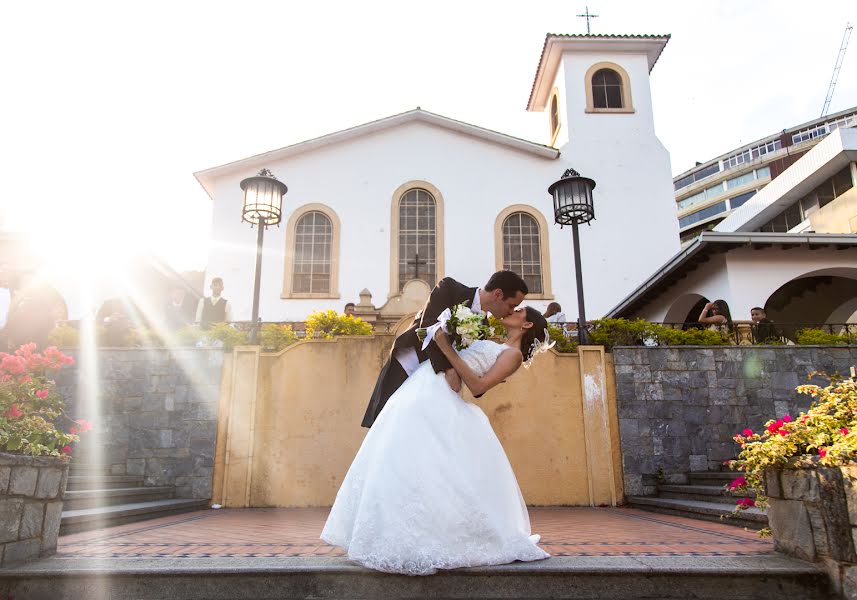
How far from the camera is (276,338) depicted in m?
8.45

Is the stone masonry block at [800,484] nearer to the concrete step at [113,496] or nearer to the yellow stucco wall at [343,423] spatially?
the yellow stucco wall at [343,423]

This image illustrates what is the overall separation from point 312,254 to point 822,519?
593 inches

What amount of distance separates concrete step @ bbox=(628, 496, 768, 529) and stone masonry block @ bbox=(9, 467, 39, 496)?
4950mm

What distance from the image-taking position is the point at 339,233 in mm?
17188

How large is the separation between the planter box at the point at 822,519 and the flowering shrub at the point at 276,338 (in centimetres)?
630

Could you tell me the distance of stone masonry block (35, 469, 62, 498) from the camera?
12.1 ft

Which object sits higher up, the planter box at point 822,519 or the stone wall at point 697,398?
the stone wall at point 697,398

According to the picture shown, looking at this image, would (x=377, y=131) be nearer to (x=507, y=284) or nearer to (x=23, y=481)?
(x=507, y=284)

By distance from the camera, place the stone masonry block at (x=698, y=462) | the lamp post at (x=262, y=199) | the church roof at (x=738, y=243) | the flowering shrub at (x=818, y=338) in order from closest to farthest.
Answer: the stone masonry block at (x=698, y=462), the flowering shrub at (x=818, y=338), the lamp post at (x=262, y=199), the church roof at (x=738, y=243)

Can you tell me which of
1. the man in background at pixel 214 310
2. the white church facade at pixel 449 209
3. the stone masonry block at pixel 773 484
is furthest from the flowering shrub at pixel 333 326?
the white church facade at pixel 449 209

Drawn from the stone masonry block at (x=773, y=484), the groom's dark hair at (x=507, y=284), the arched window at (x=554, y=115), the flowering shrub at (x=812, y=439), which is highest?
the arched window at (x=554, y=115)

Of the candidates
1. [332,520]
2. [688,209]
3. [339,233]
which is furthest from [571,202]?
[688,209]

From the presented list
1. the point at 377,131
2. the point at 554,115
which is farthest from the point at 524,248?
the point at 554,115

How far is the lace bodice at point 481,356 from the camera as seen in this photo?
3.33 m
